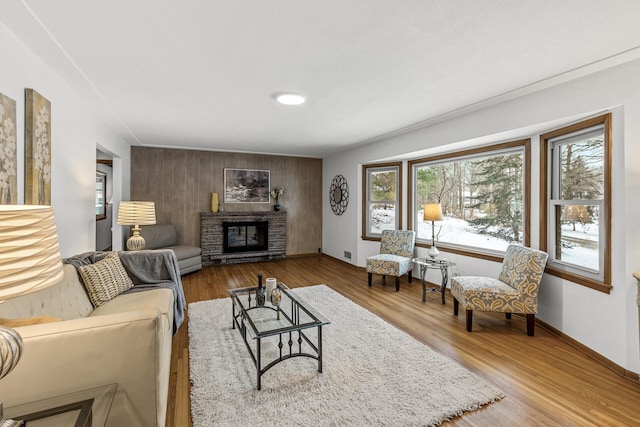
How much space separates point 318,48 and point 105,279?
2569 millimetres

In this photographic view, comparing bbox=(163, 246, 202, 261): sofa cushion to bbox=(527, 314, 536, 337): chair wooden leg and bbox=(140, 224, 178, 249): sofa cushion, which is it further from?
bbox=(527, 314, 536, 337): chair wooden leg

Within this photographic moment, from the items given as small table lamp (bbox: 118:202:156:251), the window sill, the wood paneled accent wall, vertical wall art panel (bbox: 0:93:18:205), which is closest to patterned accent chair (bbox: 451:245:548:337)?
the window sill

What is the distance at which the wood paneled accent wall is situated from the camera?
563 cm

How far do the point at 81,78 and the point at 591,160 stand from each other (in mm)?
4633

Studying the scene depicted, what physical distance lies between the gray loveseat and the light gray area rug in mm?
2321

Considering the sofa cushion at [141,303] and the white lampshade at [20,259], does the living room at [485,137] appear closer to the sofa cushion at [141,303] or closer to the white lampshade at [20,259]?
the sofa cushion at [141,303]

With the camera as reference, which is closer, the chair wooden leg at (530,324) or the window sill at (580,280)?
the window sill at (580,280)

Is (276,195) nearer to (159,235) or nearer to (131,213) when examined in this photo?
(159,235)

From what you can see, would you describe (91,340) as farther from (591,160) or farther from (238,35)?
(591,160)

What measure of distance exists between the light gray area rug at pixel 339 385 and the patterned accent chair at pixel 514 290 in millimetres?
792

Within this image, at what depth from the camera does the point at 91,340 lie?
1.27m

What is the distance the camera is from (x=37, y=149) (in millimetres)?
2102

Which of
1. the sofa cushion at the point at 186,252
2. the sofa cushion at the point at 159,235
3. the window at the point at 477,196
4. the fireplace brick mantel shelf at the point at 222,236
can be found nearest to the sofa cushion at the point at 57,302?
the sofa cushion at the point at 186,252

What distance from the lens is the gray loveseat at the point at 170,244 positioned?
4.89m
